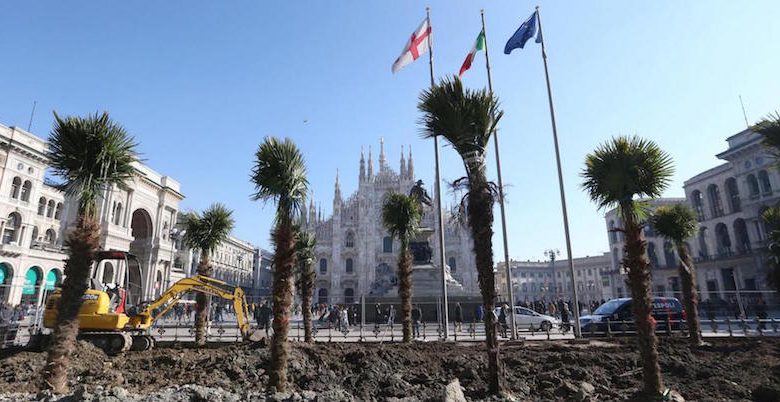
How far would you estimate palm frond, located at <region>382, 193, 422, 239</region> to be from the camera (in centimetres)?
1738

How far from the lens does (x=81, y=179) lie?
972 cm

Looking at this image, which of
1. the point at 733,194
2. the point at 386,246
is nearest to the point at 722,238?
the point at 733,194

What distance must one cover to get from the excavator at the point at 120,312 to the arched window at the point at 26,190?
29.3 m

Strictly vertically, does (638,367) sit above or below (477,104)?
below

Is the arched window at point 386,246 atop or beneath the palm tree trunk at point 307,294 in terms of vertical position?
atop

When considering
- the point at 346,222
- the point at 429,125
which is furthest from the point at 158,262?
the point at 429,125

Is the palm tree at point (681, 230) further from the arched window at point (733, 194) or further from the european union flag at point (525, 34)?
the arched window at point (733, 194)

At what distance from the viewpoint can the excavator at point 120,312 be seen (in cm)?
1388

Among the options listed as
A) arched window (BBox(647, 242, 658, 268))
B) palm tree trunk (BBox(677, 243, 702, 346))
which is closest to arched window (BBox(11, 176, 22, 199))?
palm tree trunk (BBox(677, 243, 702, 346))

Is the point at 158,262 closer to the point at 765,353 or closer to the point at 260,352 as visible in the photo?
the point at 260,352

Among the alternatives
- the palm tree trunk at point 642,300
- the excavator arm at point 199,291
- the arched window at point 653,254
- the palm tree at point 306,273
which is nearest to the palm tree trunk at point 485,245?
the palm tree trunk at point 642,300

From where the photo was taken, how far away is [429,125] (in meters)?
9.41

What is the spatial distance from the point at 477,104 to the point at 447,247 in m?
61.3

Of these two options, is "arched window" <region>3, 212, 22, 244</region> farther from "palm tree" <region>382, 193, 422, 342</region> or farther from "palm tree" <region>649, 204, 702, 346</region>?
"palm tree" <region>649, 204, 702, 346</region>
